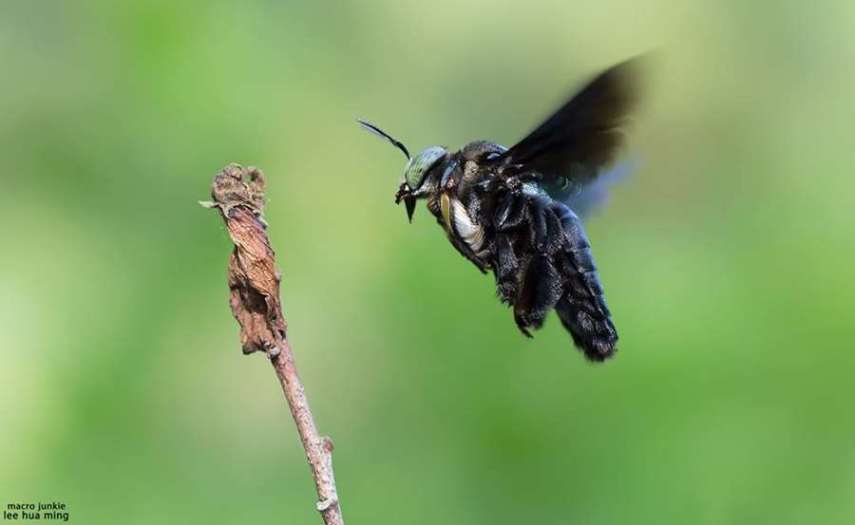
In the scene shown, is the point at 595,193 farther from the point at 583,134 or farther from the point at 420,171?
the point at 420,171

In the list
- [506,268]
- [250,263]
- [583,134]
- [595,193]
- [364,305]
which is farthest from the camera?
[364,305]

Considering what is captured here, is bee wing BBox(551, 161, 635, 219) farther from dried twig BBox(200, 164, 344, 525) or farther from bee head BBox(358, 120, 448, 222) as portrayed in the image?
dried twig BBox(200, 164, 344, 525)

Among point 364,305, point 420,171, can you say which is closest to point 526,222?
point 420,171

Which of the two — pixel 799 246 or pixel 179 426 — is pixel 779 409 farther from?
pixel 179 426

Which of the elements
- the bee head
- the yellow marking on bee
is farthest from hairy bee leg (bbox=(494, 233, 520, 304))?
the bee head

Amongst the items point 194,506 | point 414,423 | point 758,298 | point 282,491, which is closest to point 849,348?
point 758,298

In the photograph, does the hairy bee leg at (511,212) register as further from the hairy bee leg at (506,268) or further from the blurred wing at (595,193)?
the blurred wing at (595,193)
